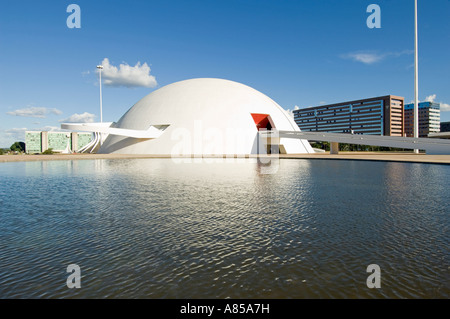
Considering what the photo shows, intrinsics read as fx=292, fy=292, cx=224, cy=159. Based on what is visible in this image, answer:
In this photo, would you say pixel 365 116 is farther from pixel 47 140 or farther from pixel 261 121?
pixel 47 140

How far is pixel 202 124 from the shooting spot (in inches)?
1563

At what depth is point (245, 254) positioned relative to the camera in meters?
4.73

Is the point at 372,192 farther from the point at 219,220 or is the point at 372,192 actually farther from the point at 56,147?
the point at 56,147

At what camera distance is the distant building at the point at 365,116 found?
12388 centimetres

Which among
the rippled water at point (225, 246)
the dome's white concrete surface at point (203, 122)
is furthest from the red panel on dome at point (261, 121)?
the rippled water at point (225, 246)

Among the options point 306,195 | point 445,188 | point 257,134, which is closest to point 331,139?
point 257,134

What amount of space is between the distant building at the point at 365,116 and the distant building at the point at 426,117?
20.8 metres

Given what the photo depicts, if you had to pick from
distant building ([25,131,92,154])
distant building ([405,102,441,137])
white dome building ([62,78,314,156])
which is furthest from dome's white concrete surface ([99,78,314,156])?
distant building ([405,102,441,137])

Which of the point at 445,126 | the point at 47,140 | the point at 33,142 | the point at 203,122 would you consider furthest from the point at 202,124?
the point at 445,126

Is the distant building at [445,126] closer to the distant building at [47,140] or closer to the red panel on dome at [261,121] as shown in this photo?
the red panel on dome at [261,121]

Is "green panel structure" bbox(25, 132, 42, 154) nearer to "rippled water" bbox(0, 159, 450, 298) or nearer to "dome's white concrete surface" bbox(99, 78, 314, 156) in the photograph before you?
"dome's white concrete surface" bbox(99, 78, 314, 156)

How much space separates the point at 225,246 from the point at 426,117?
576ft

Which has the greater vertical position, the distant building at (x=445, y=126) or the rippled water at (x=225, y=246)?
the distant building at (x=445, y=126)
